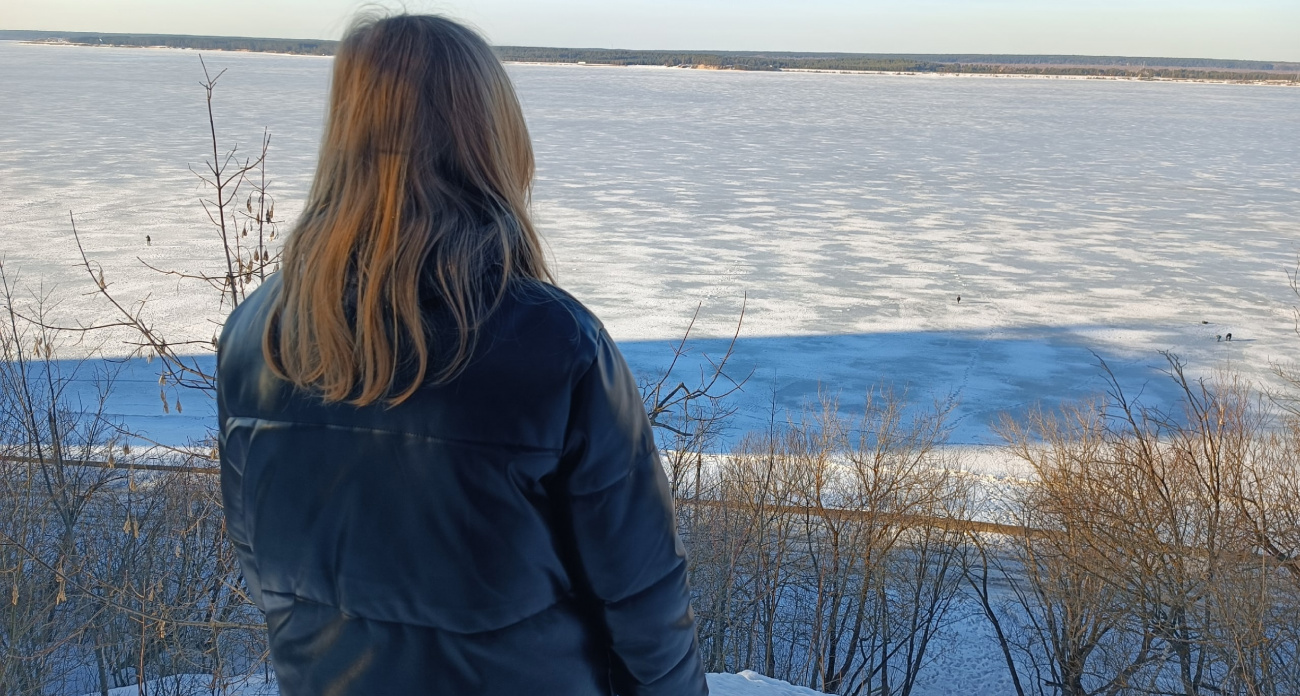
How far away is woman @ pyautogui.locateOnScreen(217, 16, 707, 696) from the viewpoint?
3.50 feet

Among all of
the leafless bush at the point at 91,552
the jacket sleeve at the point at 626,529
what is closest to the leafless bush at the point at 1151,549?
the leafless bush at the point at 91,552

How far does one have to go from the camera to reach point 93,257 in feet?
51.0

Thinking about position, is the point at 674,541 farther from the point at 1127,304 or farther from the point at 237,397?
the point at 1127,304

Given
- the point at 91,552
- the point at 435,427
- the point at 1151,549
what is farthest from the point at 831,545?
the point at 435,427

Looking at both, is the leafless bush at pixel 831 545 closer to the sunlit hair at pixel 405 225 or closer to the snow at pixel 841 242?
the snow at pixel 841 242

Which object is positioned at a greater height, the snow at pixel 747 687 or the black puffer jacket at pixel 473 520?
the black puffer jacket at pixel 473 520

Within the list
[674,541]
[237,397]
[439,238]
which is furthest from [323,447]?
[674,541]

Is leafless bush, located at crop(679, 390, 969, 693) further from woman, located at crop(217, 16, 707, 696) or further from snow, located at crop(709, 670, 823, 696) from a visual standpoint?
woman, located at crop(217, 16, 707, 696)

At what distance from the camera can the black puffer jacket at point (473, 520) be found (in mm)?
1071

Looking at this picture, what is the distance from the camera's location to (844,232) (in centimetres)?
1989

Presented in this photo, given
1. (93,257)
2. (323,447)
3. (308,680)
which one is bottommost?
(93,257)

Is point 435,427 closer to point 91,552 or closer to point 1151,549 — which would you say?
point 1151,549

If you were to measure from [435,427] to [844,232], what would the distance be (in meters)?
19.4

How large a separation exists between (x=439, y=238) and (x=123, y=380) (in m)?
13.1
